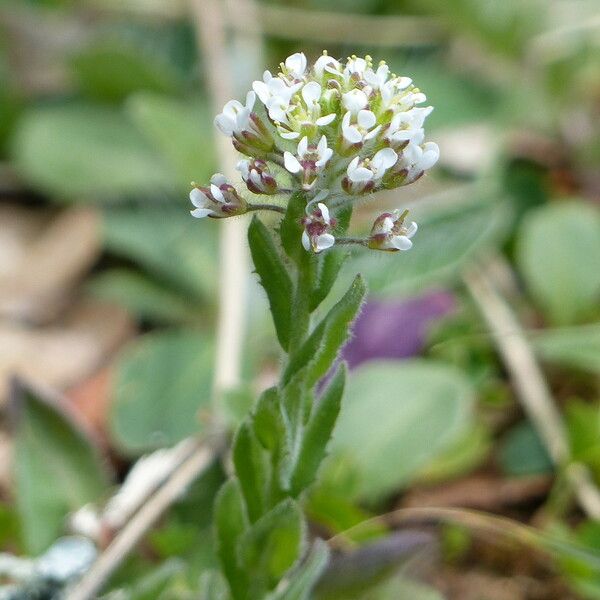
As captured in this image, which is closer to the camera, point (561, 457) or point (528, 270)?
point (561, 457)

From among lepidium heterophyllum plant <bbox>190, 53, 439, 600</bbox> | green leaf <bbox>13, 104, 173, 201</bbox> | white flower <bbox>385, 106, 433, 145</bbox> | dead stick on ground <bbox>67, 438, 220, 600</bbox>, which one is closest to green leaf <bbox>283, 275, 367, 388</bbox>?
lepidium heterophyllum plant <bbox>190, 53, 439, 600</bbox>

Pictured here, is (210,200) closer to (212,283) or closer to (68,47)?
(212,283)

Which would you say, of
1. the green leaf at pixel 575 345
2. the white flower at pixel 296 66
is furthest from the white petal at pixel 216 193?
the green leaf at pixel 575 345

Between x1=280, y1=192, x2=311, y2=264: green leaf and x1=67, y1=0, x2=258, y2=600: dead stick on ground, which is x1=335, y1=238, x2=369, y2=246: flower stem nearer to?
x1=280, y1=192, x2=311, y2=264: green leaf

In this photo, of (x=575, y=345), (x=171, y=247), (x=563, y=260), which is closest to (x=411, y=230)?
(x=575, y=345)

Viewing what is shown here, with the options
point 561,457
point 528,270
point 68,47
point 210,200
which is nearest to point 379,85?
point 210,200

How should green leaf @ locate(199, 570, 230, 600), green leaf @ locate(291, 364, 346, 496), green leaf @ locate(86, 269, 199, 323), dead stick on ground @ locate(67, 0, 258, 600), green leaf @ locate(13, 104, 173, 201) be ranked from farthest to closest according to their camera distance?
1. green leaf @ locate(13, 104, 173, 201)
2. green leaf @ locate(86, 269, 199, 323)
3. dead stick on ground @ locate(67, 0, 258, 600)
4. green leaf @ locate(199, 570, 230, 600)
5. green leaf @ locate(291, 364, 346, 496)
